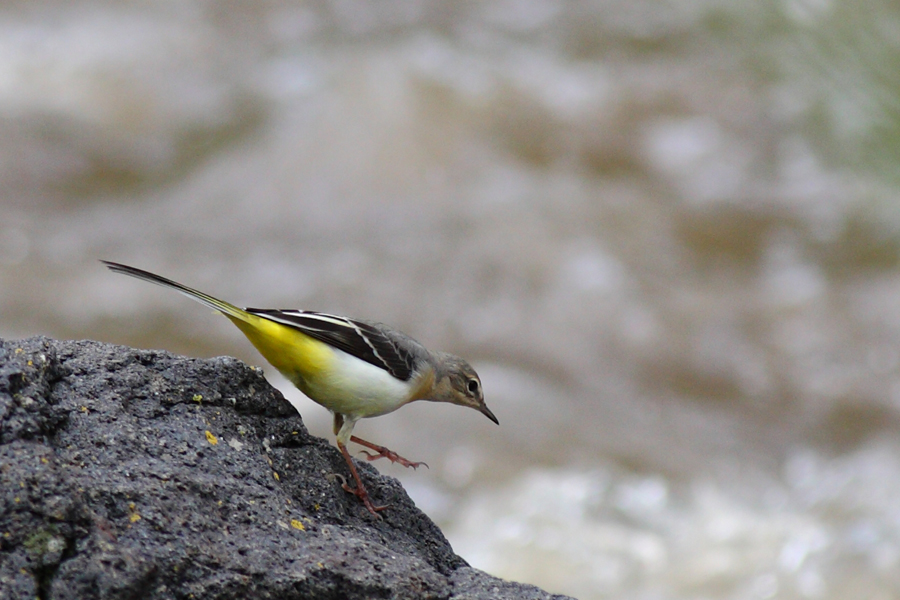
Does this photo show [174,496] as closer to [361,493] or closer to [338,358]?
[361,493]

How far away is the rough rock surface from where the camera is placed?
122 inches

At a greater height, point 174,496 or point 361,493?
point 361,493

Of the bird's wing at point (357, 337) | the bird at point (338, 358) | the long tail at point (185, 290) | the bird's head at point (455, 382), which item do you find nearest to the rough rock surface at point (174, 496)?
the long tail at point (185, 290)

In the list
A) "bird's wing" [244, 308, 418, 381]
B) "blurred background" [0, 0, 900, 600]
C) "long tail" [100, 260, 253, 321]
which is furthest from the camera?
"blurred background" [0, 0, 900, 600]

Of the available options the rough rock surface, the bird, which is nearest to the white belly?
the bird

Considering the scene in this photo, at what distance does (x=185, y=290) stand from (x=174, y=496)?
1087mm

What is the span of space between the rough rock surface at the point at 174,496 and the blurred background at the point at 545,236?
7.22 meters

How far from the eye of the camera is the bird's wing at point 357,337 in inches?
195

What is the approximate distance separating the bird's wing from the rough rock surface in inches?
26.0

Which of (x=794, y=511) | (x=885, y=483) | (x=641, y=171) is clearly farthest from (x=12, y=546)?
(x=641, y=171)

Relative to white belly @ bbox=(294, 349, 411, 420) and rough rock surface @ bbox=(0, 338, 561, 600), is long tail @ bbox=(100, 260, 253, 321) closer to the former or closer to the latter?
rough rock surface @ bbox=(0, 338, 561, 600)

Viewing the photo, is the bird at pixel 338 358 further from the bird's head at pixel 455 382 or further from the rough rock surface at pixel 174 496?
the bird's head at pixel 455 382

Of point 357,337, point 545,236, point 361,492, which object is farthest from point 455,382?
point 545,236

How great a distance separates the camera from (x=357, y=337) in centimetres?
518
